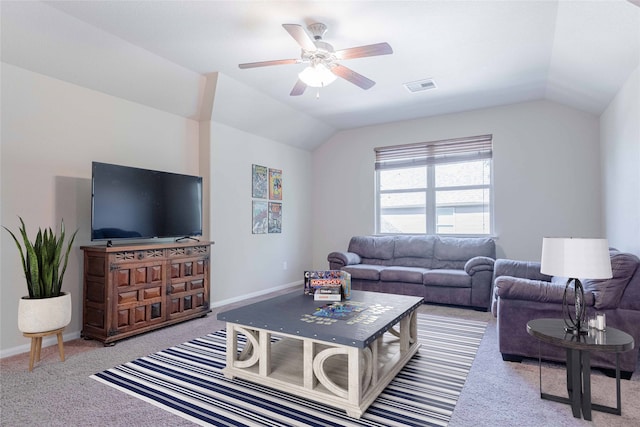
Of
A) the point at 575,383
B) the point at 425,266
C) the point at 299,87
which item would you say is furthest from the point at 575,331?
the point at 425,266

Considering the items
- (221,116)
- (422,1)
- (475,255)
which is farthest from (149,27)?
(475,255)

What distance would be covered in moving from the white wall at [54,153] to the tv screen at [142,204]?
38cm

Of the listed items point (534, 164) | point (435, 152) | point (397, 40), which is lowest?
point (534, 164)

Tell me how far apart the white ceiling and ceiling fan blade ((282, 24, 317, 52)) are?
317 millimetres

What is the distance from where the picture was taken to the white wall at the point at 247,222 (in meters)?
4.64

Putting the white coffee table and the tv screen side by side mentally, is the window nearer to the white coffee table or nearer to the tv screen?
the white coffee table

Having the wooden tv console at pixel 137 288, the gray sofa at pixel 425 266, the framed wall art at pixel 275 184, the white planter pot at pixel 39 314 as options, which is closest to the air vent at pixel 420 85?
the gray sofa at pixel 425 266

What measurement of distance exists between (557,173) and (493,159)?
818 mm

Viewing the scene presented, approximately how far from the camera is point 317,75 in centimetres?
281

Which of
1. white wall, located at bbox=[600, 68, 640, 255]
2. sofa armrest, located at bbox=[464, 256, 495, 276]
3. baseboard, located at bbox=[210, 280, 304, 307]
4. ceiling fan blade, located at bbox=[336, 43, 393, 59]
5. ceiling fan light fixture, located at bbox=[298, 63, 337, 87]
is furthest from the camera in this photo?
baseboard, located at bbox=[210, 280, 304, 307]

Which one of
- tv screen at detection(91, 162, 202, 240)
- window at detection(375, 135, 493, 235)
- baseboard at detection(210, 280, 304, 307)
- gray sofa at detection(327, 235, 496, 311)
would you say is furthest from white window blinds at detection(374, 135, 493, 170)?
tv screen at detection(91, 162, 202, 240)

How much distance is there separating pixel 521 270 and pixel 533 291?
130 cm

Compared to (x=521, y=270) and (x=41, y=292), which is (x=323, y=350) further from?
(x=521, y=270)

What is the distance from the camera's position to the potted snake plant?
2.65 m
